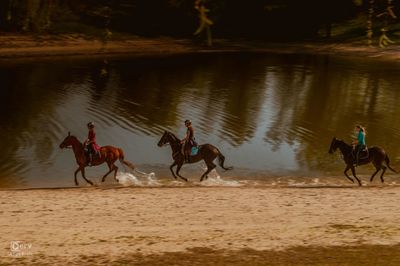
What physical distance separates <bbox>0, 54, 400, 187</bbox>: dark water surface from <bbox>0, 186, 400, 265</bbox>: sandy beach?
11.4ft

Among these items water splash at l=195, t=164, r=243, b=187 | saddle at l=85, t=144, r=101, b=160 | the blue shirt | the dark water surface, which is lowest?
→ the dark water surface

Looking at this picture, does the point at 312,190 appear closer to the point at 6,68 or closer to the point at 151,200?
the point at 151,200

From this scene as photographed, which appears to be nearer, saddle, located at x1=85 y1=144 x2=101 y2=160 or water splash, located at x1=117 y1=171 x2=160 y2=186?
saddle, located at x1=85 y1=144 x2=101 y2=160

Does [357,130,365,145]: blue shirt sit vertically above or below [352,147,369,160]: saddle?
above

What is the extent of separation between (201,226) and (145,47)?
57.5 metres

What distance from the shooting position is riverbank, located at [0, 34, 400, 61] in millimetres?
64938

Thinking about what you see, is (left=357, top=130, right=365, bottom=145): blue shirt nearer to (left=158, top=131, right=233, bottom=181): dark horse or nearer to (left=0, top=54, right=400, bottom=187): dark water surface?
(left=0, top=54, right=400, bottom=187): dark water surface

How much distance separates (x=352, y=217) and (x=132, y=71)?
4046 cm

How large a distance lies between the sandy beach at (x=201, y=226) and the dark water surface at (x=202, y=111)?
11.4ft

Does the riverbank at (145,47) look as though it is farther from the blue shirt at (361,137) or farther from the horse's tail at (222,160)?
the blue shirt at (361,137)

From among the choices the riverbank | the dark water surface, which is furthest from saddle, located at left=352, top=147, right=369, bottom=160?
the riverbank

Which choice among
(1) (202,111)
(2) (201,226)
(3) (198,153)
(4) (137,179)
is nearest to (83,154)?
(4) (137,179)

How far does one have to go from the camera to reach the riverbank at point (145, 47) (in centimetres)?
6494

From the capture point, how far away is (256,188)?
21.8m
